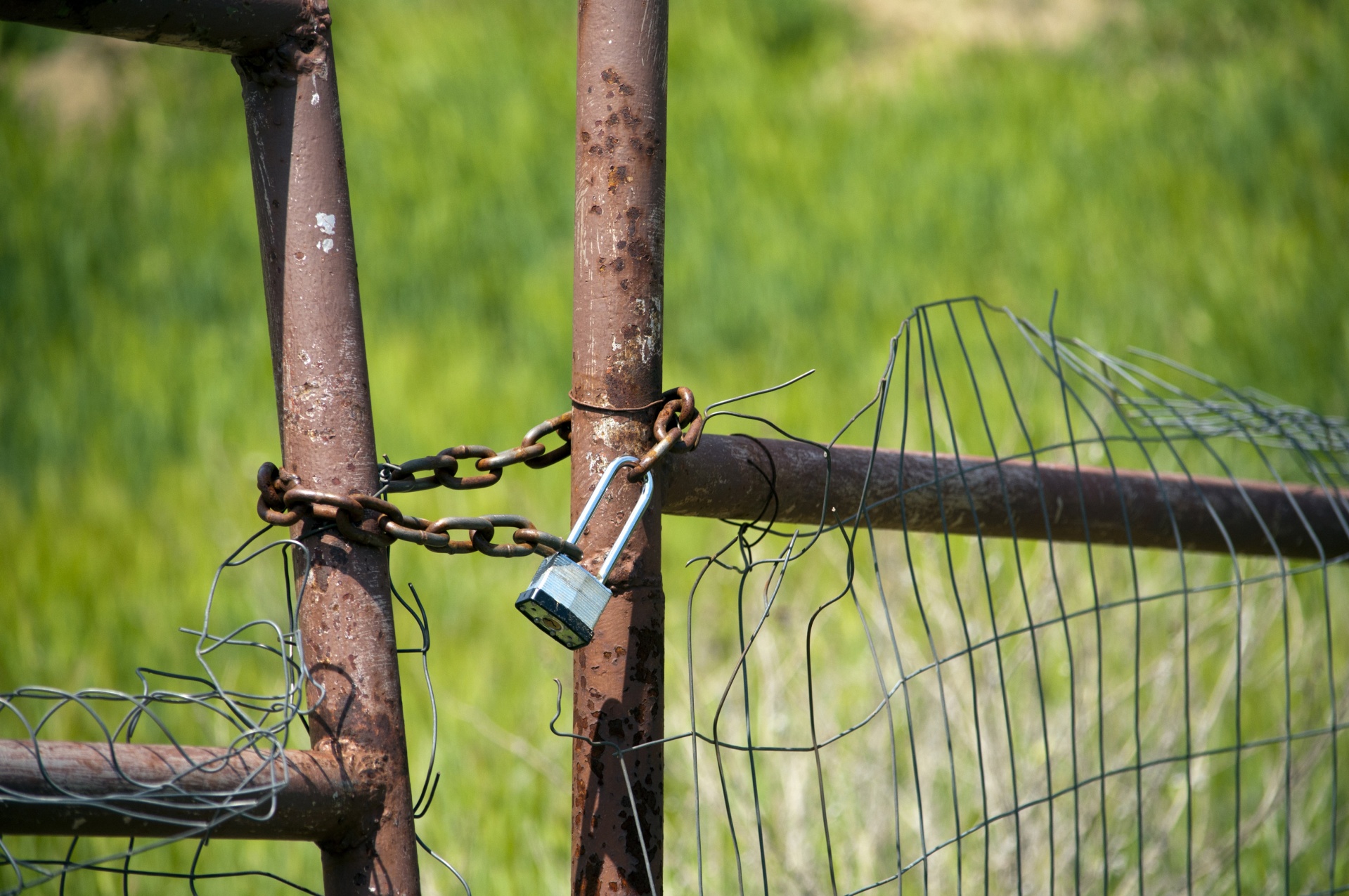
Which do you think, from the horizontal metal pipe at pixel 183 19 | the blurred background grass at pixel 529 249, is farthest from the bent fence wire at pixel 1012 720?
the horizontal metal pipe at pixel 183 19

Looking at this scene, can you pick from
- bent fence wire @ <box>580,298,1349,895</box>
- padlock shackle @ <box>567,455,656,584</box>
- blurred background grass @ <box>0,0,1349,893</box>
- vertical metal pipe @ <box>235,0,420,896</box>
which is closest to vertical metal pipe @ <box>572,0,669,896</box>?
padlock shackle @ <box>567,455,656,584</box>

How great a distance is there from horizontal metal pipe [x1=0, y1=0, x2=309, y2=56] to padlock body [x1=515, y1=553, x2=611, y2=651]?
0.42 meters

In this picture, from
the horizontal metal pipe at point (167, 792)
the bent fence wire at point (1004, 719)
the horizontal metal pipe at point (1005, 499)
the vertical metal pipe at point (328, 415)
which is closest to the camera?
the horizontal metal pipe at point (167, 792)

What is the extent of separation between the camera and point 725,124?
19.1 feet

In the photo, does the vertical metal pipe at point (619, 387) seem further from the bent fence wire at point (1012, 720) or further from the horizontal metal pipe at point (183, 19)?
the bent fence wire at point (1012, 720)

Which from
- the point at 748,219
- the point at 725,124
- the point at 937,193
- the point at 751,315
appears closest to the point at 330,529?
the point at 751,315

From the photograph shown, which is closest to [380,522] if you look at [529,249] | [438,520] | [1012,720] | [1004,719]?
[438,520]

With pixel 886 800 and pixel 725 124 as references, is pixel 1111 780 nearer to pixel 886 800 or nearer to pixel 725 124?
pixel 886 800

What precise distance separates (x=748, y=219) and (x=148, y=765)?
4583mm

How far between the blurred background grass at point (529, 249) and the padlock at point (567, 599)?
1.74m

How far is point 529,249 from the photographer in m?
5.13

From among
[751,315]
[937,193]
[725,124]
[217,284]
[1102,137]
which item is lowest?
[751,315]

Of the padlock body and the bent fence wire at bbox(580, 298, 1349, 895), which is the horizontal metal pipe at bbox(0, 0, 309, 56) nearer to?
the padlock body

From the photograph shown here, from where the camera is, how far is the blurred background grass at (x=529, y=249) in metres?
3.31
